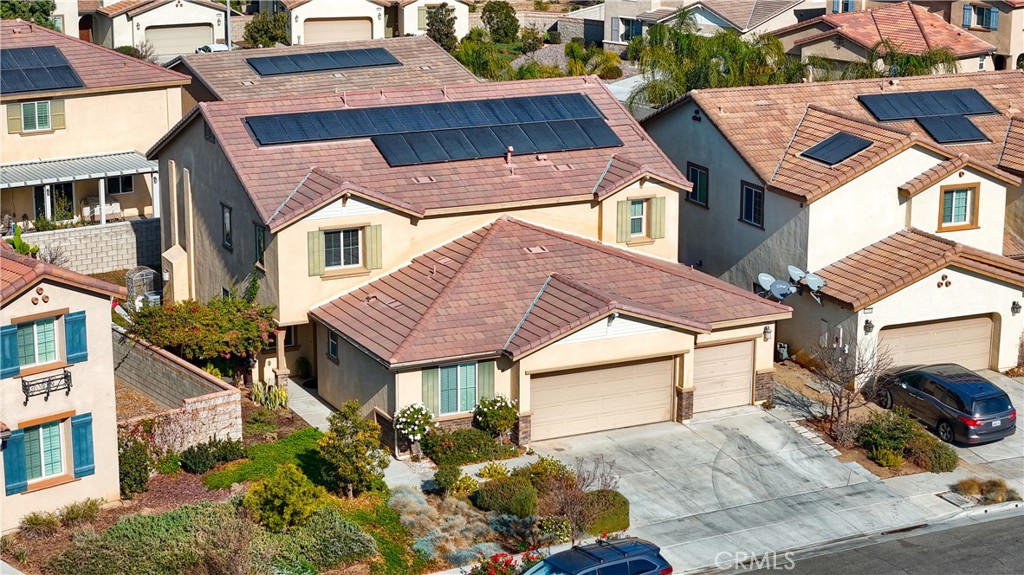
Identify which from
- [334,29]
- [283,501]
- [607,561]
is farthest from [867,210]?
[334,29]

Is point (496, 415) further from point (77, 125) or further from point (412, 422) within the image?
point (77, 125)

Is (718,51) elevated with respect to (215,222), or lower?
elevated

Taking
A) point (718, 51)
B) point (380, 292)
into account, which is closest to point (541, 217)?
point (380, 292)

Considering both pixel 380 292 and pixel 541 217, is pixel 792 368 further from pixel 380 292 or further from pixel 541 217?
pixel 380 292

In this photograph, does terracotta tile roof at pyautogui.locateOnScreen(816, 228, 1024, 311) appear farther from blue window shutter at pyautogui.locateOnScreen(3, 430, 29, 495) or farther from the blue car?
blue window shutter at pyautogui.locateOnScreen(3, 430, 29, 495)

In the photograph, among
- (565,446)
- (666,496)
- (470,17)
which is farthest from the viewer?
(470,17)
